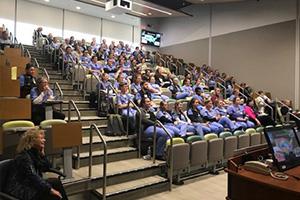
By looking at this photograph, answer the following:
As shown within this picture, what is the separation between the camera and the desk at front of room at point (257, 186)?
6.41 ft

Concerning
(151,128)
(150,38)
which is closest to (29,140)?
(151,128)

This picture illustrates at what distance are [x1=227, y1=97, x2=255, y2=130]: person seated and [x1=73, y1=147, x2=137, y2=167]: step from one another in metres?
3.42

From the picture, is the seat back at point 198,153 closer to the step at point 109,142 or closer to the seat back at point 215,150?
the seat back at point 215,150

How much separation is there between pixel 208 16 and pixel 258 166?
12.4m

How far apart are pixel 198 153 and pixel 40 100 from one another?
281 cm

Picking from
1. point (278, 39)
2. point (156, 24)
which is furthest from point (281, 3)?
point (156, 24)

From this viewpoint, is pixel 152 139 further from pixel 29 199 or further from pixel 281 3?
pixel 281 3

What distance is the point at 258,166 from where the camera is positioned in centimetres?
229

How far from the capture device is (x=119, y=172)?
461 centimetres

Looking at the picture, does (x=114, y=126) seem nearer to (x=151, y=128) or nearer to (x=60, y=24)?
(x=151, y=128)

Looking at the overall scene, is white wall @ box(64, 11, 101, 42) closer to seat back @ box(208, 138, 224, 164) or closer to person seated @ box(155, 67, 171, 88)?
person seated @ box(155, 67, 171, 88)

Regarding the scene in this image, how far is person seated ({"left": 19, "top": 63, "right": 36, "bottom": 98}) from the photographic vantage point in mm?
5594

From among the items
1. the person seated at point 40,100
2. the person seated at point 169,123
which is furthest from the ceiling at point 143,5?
the person seated at point 40,100

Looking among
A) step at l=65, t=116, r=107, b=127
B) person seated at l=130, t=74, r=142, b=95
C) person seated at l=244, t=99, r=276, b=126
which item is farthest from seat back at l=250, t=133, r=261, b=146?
step at l=65, t=116, r=107, b=127
